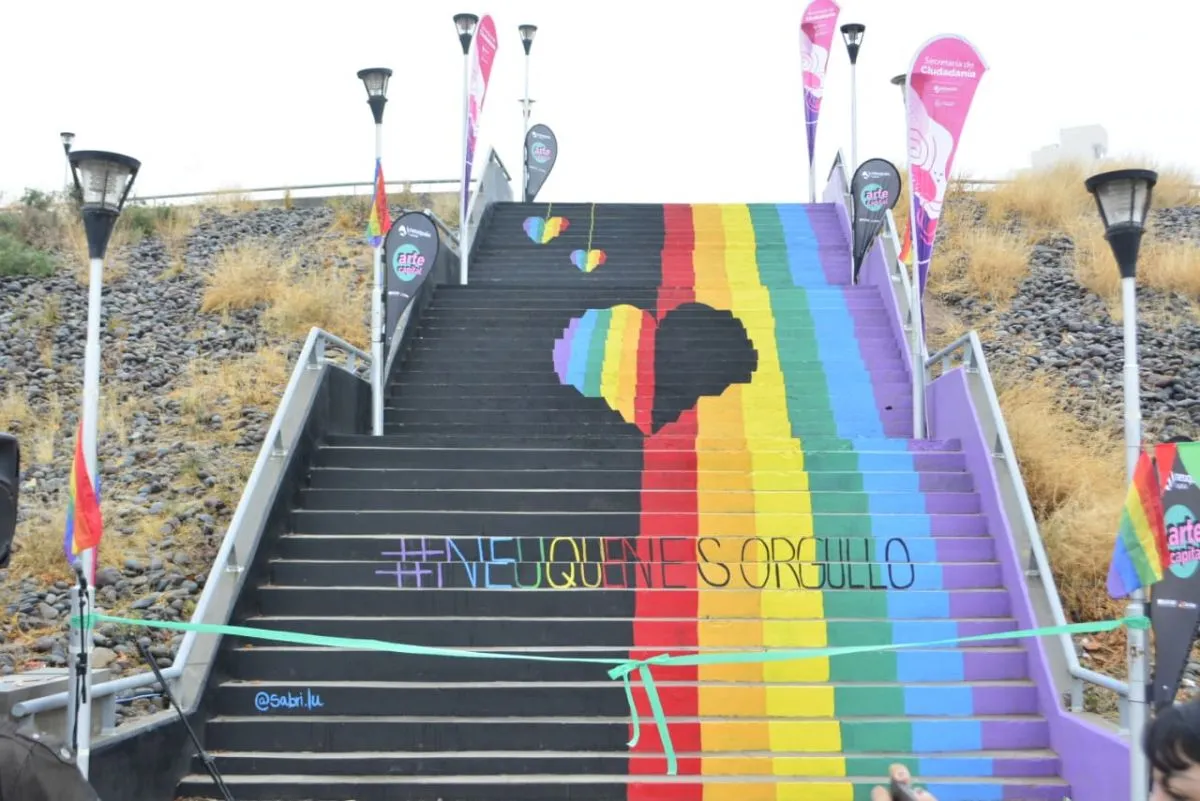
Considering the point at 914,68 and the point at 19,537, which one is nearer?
the point at 19,537

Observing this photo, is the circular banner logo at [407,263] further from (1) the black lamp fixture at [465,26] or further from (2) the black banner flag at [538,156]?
(2) the black banner flag at [538,156]

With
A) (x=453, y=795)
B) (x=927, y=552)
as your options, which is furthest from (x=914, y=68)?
(x=453, y=795)

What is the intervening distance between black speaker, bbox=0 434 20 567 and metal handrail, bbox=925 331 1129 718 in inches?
240

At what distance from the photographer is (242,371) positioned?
1413cm

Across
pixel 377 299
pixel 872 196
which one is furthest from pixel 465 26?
pixel 872 196

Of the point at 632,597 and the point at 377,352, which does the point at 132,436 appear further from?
the point at 632,597

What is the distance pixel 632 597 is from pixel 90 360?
448 cm

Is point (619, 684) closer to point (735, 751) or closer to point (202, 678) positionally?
point (735, 751)

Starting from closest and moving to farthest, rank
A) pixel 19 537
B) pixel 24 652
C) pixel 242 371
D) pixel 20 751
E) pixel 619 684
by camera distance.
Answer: pixel 20 751, pixel 619 684, pixel 24 652, pixel 19 537, pixel 242 371

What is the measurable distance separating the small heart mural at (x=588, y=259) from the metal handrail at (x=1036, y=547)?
7.05m

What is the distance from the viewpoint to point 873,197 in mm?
15203

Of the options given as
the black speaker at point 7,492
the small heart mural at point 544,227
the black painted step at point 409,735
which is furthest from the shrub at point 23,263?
the black speaker at point 7,492

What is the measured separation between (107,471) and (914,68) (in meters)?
9.24

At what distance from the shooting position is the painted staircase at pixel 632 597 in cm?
797
